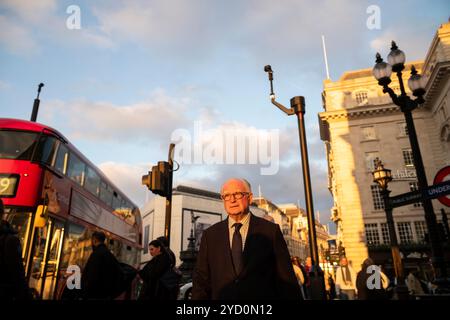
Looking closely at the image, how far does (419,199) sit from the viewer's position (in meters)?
5.95

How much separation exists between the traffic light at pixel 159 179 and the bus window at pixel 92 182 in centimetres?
575

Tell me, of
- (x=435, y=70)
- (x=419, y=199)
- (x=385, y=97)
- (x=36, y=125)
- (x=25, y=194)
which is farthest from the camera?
(x=385, y=97)

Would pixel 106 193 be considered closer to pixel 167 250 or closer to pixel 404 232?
pixel 167 250

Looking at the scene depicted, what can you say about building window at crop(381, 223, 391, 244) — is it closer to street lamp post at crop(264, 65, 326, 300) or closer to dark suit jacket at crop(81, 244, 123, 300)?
street lamp post at crop(264, 65, 326, 300)

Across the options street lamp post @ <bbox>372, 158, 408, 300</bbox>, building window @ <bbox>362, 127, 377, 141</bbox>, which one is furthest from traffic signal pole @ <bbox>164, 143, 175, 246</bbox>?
building window @ <bbox>362, 127, 377, 141</bbox>

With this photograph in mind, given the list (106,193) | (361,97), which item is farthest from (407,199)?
(361,97)

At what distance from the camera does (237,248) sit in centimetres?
265

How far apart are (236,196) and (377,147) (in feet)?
122

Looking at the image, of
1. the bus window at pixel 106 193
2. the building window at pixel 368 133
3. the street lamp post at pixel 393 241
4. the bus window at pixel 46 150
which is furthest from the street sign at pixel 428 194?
the building window at pixel 368 133

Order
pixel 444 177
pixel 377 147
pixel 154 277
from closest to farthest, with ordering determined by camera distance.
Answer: pixel 444 177 → pixel 154 277 → pixel 377 147
